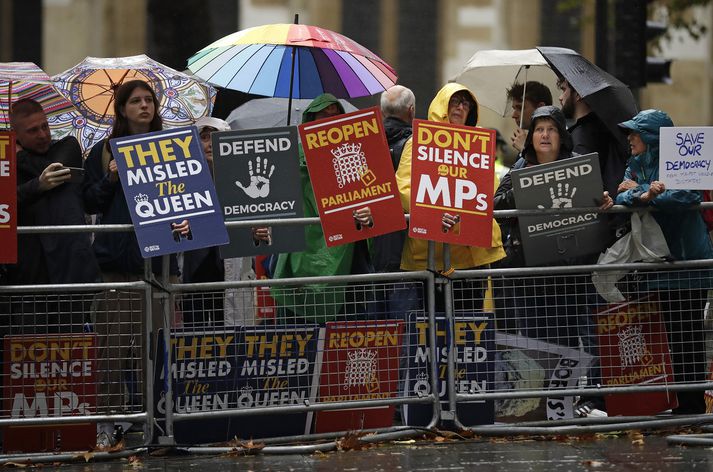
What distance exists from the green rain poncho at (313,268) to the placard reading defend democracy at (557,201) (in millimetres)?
1139

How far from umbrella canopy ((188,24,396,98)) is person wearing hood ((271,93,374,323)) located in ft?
3.60

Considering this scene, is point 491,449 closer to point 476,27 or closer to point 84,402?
point 84,402

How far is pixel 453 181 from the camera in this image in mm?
8953

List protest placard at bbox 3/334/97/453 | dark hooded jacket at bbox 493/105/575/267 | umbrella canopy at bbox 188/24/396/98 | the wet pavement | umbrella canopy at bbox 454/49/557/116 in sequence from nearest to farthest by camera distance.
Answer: the wet pavement, protest placard at bbox 3/334/97/453, dark hooded jacket at bbox 493/105/575/267, umbrella canopy at bbox 188/24/396/98, umbrella canopy at bbox 454/49/557/116

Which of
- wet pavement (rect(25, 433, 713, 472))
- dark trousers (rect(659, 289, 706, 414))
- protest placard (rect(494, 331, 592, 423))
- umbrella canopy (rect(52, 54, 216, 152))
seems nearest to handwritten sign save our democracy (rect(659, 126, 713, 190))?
dark trousers (rect(659, 289, 706, 414))

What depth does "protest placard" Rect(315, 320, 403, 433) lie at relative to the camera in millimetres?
8820

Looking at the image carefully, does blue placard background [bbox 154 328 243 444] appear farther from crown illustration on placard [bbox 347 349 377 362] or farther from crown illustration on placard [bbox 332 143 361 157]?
crown illustration on placard [bbox 332 143 361 157]

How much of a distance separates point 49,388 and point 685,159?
4.12 metres

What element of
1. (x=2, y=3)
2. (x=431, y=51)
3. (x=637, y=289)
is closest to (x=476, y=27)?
(x=431, y=51)

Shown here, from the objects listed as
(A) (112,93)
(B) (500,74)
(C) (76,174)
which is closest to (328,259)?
(C) (76,174)

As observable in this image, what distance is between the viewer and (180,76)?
11.1m

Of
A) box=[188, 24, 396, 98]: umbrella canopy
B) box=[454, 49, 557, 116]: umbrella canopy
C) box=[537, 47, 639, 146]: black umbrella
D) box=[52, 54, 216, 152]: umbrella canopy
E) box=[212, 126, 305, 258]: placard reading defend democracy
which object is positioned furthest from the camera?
box=[454, 49, 557, 116]: umbrella canopy

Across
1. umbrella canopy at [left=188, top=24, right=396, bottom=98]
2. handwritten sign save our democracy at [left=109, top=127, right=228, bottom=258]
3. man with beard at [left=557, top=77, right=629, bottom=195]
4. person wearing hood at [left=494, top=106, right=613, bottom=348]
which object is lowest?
person wearing hood at [left=494, top=106, right=613, bottom=348]

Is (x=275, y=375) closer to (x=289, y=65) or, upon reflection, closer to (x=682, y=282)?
(x=682, y=282)
